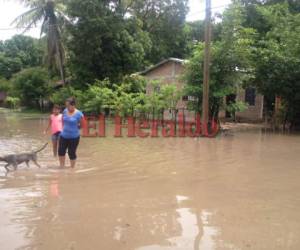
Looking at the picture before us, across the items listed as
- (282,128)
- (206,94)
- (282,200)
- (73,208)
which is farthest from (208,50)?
(73,208)

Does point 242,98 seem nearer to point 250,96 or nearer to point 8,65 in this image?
point 250,96

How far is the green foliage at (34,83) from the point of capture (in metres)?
42.4

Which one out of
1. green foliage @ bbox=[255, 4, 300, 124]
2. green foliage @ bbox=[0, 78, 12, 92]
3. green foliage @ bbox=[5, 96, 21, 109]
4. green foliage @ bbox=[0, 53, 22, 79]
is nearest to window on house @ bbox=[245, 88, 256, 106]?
green foliage @ bbox=[255, 4, 300, 124]

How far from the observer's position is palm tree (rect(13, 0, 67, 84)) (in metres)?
32.9

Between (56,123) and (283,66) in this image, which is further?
(283,66)

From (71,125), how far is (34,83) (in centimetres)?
3508

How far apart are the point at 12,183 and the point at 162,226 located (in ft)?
12.5

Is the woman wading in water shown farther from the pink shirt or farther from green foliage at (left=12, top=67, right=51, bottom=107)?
green foliage at (left=12, top=67, right=51, bottom=107)

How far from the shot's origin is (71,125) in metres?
9.39

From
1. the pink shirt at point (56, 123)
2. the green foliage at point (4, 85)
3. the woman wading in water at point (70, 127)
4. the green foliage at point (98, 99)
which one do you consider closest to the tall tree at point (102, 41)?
the green foliage at point (98, 99)

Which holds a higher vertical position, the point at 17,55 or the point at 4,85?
the point at 17,55

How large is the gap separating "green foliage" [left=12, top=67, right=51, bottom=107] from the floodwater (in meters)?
31.6

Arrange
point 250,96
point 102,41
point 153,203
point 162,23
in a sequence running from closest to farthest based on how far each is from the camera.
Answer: point 153,203, point 250,96, point 102,41, point 162,23

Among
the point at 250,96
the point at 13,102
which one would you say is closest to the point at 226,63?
the point at 250,96
